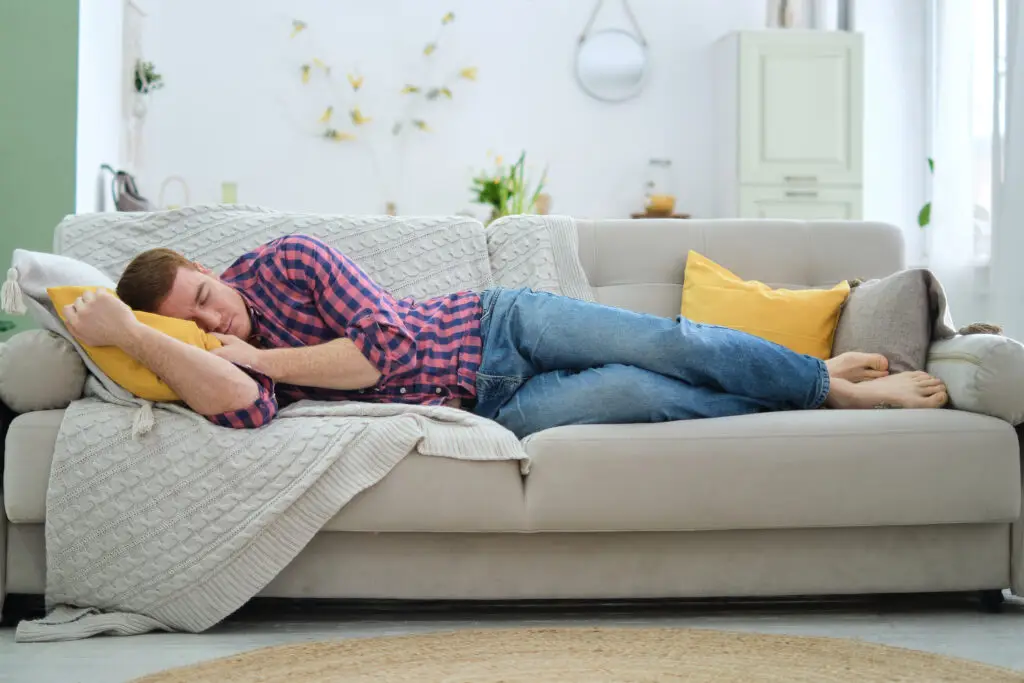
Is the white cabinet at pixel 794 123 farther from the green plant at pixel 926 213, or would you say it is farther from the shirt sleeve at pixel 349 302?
the shirt sleeve at pixel 349 302

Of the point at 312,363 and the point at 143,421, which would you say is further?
the point at 312,363

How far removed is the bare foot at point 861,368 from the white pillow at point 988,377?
133 mm

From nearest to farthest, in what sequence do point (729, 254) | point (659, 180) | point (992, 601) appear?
1. point (992, 601)
2. point (729, 254)
3. point (659, 180)

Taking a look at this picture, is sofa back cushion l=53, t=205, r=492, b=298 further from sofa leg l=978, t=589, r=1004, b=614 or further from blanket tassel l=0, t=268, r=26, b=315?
sofa leg l=978, t=589, r=1004, b=614

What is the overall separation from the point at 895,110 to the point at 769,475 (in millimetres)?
4581

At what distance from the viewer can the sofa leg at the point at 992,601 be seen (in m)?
2.09

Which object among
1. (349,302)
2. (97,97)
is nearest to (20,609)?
(349,302)

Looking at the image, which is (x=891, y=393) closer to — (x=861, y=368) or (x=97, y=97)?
(x=861, y=368)

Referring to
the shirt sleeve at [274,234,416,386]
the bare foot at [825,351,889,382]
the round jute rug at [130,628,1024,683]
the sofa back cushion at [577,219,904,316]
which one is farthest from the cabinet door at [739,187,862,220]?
the round jute rug at [130,628,1024,683]

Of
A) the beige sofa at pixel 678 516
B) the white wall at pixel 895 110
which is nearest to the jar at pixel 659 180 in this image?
the white wall at pixel 895 110

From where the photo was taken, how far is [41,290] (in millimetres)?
2043

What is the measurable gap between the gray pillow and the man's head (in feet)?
4.49

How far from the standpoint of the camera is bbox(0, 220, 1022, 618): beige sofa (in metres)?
1.92

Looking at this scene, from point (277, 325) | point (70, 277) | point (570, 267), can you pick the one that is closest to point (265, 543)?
point (277, 325)
